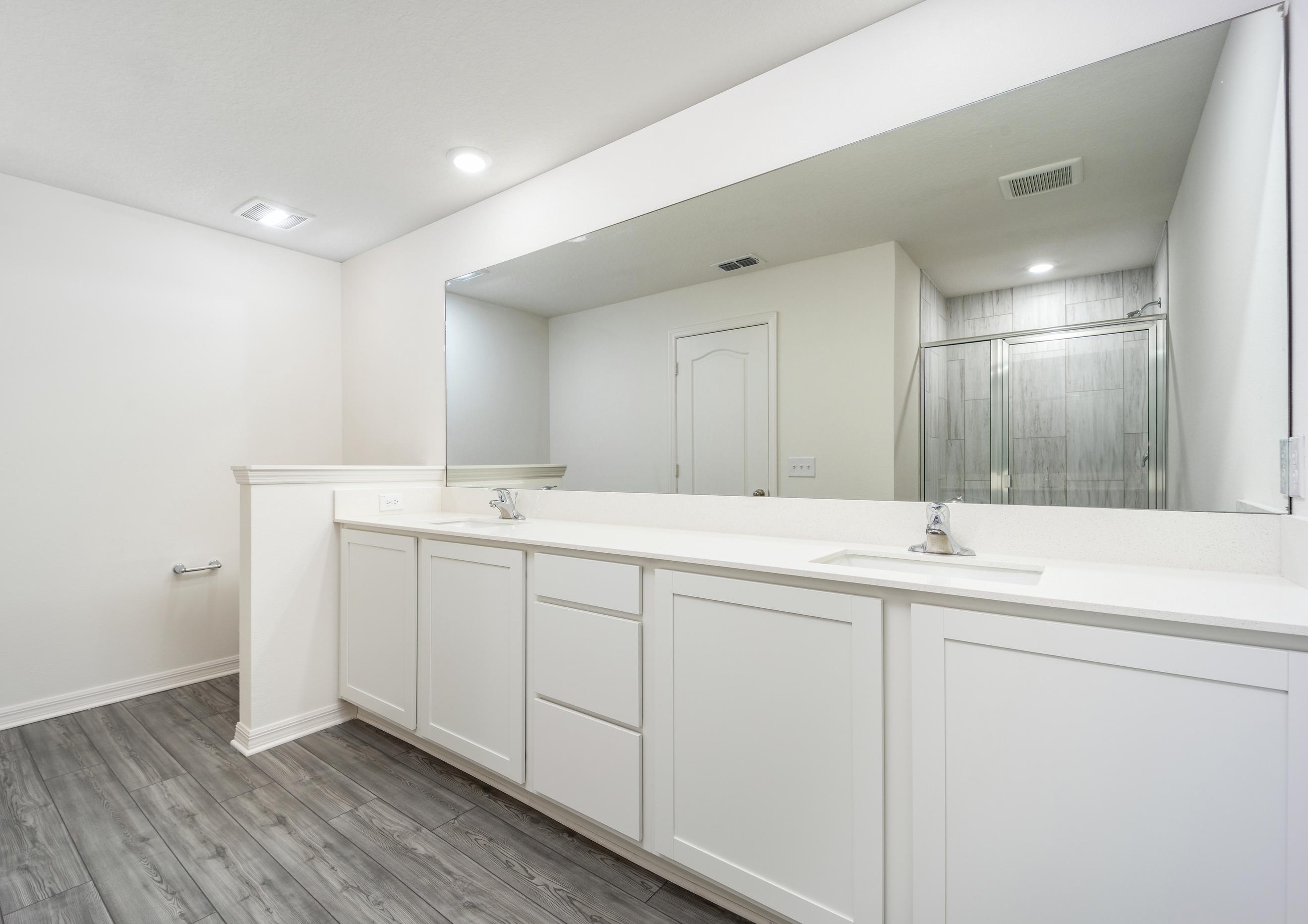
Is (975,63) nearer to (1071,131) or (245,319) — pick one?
(1071,131)

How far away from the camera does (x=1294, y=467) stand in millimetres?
1136

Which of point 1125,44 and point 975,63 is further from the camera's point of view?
point 975,63

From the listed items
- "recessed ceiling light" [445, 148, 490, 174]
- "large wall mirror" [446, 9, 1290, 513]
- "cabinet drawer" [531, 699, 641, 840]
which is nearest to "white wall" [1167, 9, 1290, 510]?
"large wall mirror" [446, 9, 1290, 513]

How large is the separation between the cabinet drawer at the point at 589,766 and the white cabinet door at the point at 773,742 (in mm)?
77

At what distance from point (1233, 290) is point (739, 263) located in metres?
1.22

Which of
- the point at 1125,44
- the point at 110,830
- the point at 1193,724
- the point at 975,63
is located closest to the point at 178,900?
the point at 110,830

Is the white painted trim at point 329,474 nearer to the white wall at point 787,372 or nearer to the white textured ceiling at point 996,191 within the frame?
the white wall at point 787,372

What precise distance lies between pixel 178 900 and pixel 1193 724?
7.18ft

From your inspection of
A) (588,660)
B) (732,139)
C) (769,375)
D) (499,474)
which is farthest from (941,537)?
(499,474)

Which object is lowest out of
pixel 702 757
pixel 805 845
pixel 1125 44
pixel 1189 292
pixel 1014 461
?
pixel 805 845

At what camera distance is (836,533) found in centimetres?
177

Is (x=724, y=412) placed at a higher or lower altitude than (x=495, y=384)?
lower

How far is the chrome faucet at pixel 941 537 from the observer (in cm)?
153

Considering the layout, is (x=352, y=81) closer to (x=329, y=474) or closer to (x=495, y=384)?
(x=495, y=384)
